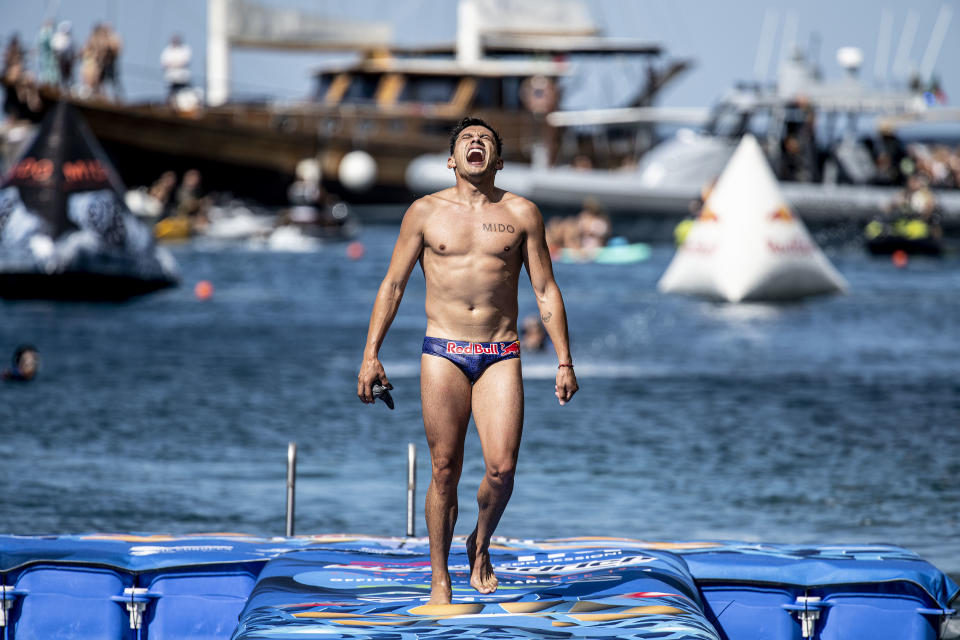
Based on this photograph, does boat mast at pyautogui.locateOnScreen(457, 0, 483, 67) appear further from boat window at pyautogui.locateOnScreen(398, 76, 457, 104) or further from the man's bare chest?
the man's bare chest

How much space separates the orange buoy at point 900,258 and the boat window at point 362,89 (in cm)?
2516

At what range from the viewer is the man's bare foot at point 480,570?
7473 millimetres

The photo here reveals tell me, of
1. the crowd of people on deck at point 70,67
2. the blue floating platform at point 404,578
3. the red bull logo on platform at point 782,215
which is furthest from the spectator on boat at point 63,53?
the blue floating platform at point 404,578

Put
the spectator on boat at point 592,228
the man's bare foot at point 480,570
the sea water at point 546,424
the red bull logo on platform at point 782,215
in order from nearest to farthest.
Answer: the man's bare foot at point 480,570, the sea water at point 546,424, the red bull logo on platform at point 782,215, the spectator on boat at point 592,228

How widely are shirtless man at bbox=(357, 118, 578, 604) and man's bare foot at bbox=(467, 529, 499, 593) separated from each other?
171 mm

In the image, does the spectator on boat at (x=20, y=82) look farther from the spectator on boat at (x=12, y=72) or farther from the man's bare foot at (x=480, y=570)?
the man's bare foot at (x=480, y=570)

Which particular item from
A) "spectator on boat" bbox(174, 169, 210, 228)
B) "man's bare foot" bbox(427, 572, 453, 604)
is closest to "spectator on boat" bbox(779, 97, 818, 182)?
"spectator on boat" bbox(174, 169, 210, 228)

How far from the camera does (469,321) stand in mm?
7238

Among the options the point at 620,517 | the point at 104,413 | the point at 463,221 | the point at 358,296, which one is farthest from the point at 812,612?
the point at 358,296

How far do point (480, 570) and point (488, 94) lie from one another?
56950 mm

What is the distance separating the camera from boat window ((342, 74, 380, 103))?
64.1 m

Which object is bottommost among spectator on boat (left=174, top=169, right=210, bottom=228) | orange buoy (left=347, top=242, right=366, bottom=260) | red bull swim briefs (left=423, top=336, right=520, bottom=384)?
red bull swim briefs (left=423, top=336, right=520, bottom=384)

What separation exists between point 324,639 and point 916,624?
345 cm

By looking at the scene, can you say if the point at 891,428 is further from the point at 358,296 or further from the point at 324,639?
the point at 358,296
